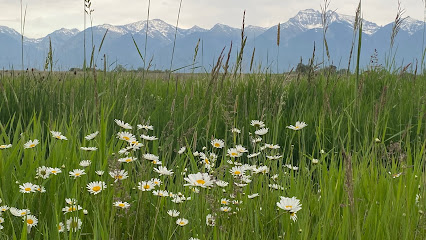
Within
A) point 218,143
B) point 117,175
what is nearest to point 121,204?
point 117,175

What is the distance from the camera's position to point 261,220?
190cm

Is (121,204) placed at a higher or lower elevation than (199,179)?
lower

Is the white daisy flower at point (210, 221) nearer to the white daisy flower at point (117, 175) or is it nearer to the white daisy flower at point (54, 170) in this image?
the white daisy flower at point (117, 175)

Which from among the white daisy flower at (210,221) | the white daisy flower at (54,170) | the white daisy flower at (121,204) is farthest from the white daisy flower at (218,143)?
the white daisy flower at (54,170)

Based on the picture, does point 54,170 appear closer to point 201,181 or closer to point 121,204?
point 121,204

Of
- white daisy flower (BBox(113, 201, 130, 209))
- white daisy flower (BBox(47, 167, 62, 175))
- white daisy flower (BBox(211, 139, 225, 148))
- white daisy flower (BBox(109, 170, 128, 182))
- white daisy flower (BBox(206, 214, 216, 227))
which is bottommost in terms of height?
white daisy flower (BBox(206, 214, 216, 227))

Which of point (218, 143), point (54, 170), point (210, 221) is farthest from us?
point (218, 143)

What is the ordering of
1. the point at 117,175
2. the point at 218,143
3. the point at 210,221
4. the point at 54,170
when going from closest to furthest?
the point at 117,175, the point at 210,221, the point at 54,170, the point at 218,143

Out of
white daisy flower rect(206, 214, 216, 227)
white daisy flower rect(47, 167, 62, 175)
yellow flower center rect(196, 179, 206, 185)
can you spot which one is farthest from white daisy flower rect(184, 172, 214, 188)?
white daisy flower rect(47, 167, 62, 175)

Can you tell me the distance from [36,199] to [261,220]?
40.3 inches

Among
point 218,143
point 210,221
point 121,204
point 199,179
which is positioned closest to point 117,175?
point 121,204

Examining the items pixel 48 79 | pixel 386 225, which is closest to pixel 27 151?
pixel 386 225

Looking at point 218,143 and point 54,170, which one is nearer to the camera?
point 54,170

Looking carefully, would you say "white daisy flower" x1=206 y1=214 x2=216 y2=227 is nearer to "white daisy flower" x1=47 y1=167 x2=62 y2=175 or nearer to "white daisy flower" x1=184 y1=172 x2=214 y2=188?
"white daisy flower" x1=184 y1=172 x2=214 y2=188
